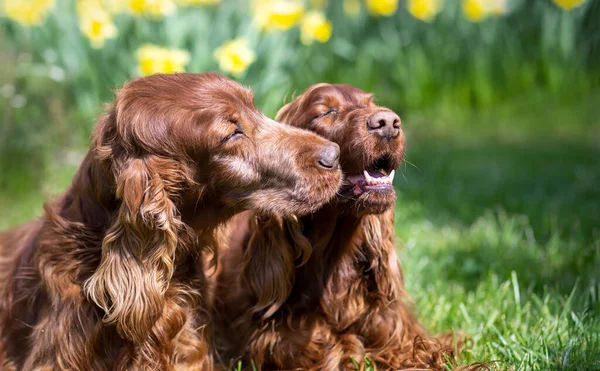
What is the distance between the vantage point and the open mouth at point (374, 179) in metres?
2.92

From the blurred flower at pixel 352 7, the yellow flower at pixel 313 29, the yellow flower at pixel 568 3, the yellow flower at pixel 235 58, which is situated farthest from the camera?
the blurred flower at pixel 352 7

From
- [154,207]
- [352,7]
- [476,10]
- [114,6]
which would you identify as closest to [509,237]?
[154,207]

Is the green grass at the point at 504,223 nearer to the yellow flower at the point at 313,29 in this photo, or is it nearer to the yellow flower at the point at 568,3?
the yellow flower at the point at 568,3

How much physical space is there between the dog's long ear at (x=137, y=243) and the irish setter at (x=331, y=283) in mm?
480

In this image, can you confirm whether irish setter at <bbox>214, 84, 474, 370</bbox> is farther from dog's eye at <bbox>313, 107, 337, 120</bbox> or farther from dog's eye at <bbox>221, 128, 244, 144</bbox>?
dog's eye at <bbox>221, 128, 244, 144</bbox>

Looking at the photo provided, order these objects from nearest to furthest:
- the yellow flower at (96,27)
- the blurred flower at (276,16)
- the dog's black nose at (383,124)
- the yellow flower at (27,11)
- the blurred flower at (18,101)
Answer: the dog's black nose at (383,124) < the yellow flower at (96,27) < the blurred flower at (18,101) < the blurred flower at (276,16) < the yellow flower at (27,11)

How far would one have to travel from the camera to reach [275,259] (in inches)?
122

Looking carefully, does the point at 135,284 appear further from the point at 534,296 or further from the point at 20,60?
the point at 20,60

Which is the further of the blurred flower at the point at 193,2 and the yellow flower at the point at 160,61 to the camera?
the blurred flower at the point at 193,2

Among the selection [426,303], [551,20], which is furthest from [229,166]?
[551,20]

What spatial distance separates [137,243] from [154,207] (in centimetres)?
16

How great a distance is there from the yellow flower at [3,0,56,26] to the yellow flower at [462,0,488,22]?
Answer: 4071 mm

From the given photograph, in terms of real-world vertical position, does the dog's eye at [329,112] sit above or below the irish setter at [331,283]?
above

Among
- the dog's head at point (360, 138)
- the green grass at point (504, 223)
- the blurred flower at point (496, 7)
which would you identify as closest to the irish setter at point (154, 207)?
the dog's head at point (360, 138)
